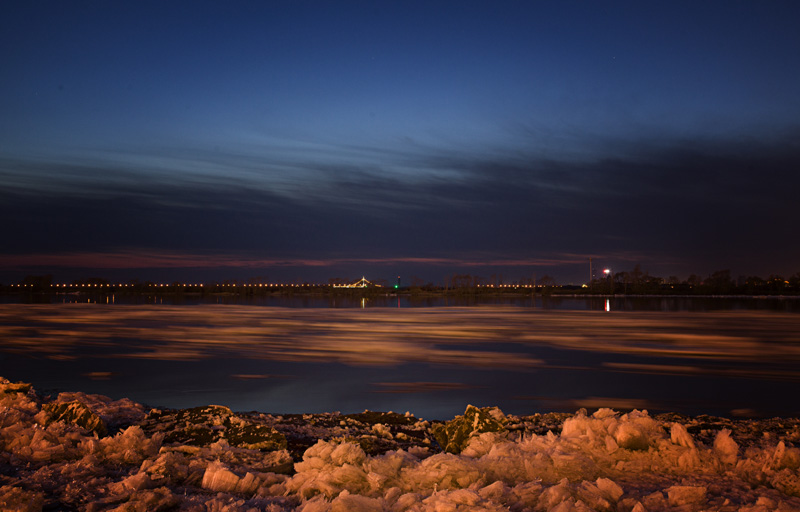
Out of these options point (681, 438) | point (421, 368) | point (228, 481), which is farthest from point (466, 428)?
point (421, 368)

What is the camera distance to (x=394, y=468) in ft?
13.1

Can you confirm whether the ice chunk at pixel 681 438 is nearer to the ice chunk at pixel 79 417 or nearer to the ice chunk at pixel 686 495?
the ice chunk at pixel 686 495

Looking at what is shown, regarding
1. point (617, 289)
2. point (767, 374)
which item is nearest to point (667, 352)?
point (767, 374)

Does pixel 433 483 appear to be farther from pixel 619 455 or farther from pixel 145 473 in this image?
pixel 145 473

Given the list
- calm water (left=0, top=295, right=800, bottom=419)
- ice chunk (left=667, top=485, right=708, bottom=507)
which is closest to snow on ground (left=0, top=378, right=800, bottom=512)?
ice chunk (left=667, top=485, right=708, bottom=507)

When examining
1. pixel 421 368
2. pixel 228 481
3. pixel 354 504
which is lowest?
pixel 421 368

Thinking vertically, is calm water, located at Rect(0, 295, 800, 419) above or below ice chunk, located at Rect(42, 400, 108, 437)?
below

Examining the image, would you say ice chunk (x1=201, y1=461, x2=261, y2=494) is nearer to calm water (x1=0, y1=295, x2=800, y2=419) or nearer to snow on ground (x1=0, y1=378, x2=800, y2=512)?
snow on ground (x1=0, y1=378, x2=800, y2=512)

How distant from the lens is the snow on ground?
3.50 metres

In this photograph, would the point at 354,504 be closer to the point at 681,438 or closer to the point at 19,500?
the point at 19,500

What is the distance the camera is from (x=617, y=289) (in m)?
90.0

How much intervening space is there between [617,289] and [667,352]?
81.3 meters

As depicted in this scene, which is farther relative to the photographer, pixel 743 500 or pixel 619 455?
pixel 619 455

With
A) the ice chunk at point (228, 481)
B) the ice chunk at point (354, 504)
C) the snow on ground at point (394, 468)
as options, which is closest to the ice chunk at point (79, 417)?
the snow on ground at point (394, 468)
